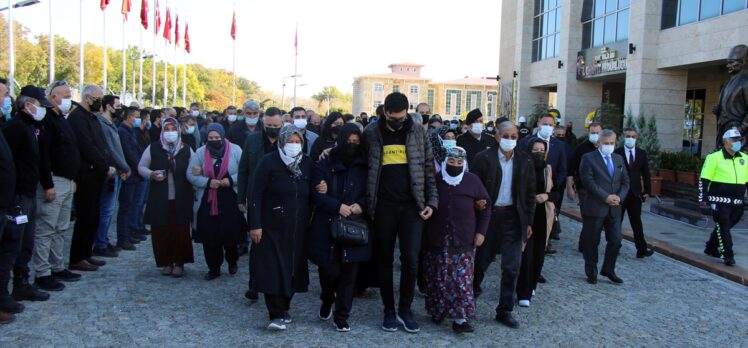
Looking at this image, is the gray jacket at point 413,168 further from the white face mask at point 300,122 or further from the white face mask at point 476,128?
the white face mask at point 300,122

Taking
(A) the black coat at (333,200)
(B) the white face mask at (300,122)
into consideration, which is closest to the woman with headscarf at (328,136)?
(B) the white face mask at (300,122)

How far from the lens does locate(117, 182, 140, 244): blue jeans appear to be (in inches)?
343

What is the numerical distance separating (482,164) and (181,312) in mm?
3144

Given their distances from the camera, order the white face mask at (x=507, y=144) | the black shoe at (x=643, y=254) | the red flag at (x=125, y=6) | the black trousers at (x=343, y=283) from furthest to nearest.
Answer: the red flag at (x=125, y=6) < the black shoe at (x=643, y=254) < the white face mask at (x=507, y=144) < the black trousers at (x=343, y=283)

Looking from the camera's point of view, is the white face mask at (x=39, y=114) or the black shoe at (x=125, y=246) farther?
the black shoe at (x=125, y=246)

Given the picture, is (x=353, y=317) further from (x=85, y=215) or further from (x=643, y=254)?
(x=643, y=254)

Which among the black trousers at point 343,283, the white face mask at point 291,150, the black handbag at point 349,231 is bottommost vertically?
the black trousers at point 343,283

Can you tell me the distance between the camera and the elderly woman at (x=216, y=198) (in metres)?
6.89

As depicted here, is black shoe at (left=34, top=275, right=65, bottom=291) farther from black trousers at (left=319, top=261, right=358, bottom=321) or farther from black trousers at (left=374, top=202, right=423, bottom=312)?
black trousers at (left=374, top=202, right=423, bottom=312)

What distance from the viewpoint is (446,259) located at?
214 inches

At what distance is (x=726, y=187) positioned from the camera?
8305 mm

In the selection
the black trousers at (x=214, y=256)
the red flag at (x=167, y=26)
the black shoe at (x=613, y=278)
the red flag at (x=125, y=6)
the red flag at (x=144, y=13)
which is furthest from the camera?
the red flag at (x=167, y=26)

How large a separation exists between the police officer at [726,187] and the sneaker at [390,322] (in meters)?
5.28

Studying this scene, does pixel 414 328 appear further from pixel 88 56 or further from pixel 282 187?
pixel 88 56
